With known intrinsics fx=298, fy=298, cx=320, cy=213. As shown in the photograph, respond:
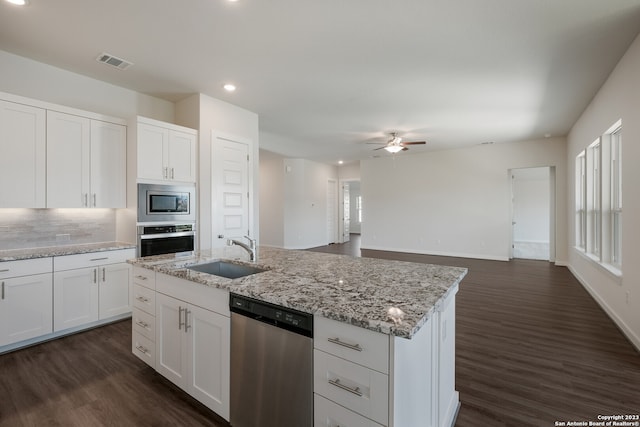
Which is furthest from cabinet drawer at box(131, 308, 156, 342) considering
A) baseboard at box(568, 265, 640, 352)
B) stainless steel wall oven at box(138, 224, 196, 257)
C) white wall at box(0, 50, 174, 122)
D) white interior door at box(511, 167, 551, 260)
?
white interior door at box(511, 167, 551, 260)

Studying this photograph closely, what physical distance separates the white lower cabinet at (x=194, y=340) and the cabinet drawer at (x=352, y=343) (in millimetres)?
646

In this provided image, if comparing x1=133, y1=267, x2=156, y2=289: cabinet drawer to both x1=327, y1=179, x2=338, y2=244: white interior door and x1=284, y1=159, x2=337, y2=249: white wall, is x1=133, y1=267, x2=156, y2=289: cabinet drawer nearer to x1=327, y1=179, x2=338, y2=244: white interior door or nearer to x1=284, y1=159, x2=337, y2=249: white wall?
x1=284, y1=159, x2=337, y2=249: white wall

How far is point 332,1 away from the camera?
224cm

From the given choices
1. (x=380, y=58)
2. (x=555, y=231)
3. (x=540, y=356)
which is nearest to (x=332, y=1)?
(x=380, y=58)

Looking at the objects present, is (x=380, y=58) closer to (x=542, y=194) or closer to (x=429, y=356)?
(x=429, y=356)

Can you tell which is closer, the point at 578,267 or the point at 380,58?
the point at 380,58

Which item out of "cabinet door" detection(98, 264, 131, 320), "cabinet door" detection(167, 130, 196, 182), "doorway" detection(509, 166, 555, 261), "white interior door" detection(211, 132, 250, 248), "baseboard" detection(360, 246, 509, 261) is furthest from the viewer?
"doorway" detection(509, 166, 555, 261)

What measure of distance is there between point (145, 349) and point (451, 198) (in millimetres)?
7549

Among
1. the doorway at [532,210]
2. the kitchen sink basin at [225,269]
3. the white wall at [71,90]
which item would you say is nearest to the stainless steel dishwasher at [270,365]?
the kitchen sink basin at [225,269]

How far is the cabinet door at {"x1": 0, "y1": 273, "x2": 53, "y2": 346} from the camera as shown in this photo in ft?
8.63

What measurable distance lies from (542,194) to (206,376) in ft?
40.1

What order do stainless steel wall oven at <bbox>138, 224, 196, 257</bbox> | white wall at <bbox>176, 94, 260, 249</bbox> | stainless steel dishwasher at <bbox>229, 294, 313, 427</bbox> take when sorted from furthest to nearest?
white wall at <bbox>176, 94, 260, 249</bbox> → stainless steel wall oven at <bbox>138, 224, 196, 257</bbox> → stainless steel dishwasher at <bbox>229, 294, 313, 427</bbox>

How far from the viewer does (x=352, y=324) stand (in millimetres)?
1172

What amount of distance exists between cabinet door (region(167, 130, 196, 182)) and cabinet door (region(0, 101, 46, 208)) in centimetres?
117
